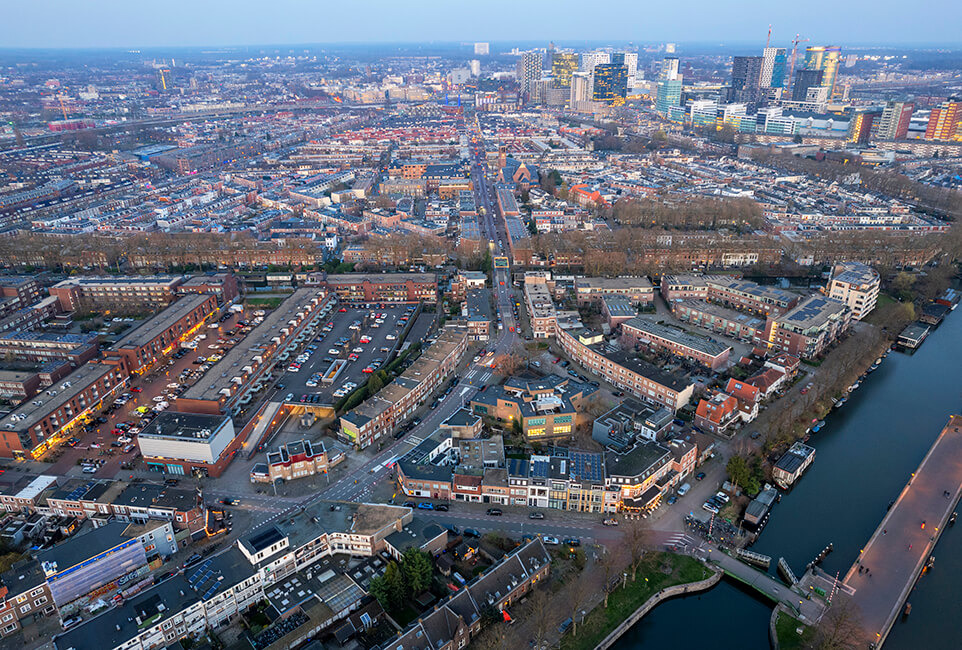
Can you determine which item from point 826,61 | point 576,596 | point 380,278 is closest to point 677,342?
point 576,596

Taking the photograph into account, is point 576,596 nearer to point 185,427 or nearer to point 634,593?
point 634,593

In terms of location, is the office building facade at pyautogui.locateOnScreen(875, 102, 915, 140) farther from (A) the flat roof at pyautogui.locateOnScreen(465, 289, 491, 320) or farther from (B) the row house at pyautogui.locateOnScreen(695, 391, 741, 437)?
(B) the row house at pyautogui.locateOnScreen(695, 391, 741, 437)

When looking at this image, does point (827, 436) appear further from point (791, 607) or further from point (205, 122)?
point (205, 122)

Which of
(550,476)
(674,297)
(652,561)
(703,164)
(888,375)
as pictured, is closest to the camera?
(652,561)

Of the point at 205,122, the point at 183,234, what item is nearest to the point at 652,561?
the point at 183,234

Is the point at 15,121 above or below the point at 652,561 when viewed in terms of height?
above

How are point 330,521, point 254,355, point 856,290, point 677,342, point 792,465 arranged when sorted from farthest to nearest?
1. point 856,290
2. point 677,342
3. point 254,355
4. point 792,465
5. point 330,521
